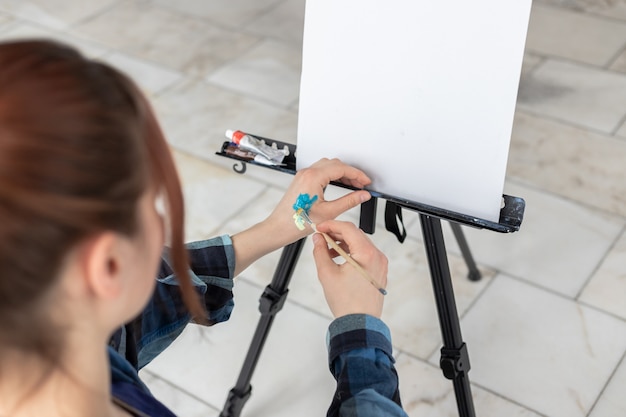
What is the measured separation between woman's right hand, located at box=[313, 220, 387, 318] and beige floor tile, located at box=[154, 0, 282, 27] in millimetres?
2420

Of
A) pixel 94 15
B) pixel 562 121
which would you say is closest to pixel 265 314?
pixel 562 121

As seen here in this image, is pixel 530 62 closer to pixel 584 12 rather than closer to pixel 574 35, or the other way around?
pixel 574 35

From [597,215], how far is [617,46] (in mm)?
1052

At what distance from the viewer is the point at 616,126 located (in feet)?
9.14

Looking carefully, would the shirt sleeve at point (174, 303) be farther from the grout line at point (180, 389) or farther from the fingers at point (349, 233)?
the grout line at point (180, 389)

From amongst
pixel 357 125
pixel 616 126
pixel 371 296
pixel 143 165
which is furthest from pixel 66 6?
pixel 143 165

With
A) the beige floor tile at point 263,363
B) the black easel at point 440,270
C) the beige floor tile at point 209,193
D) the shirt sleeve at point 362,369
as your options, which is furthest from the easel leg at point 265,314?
the beige floor tile at point 209,193

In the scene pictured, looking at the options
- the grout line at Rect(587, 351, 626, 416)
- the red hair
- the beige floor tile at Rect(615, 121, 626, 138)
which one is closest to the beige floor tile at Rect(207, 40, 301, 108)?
the beige floor tile at Rect(615, 121, 626, 138)

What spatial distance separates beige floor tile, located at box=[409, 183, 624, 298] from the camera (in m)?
2.27

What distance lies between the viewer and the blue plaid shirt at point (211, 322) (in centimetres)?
101

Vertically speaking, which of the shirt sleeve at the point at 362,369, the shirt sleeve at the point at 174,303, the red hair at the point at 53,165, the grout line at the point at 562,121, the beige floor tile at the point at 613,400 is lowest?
the beige floor tile at the point at 613,400

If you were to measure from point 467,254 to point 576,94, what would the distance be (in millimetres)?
1079

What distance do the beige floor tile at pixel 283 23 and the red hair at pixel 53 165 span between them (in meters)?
2.69

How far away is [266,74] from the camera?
3150 millimetres
